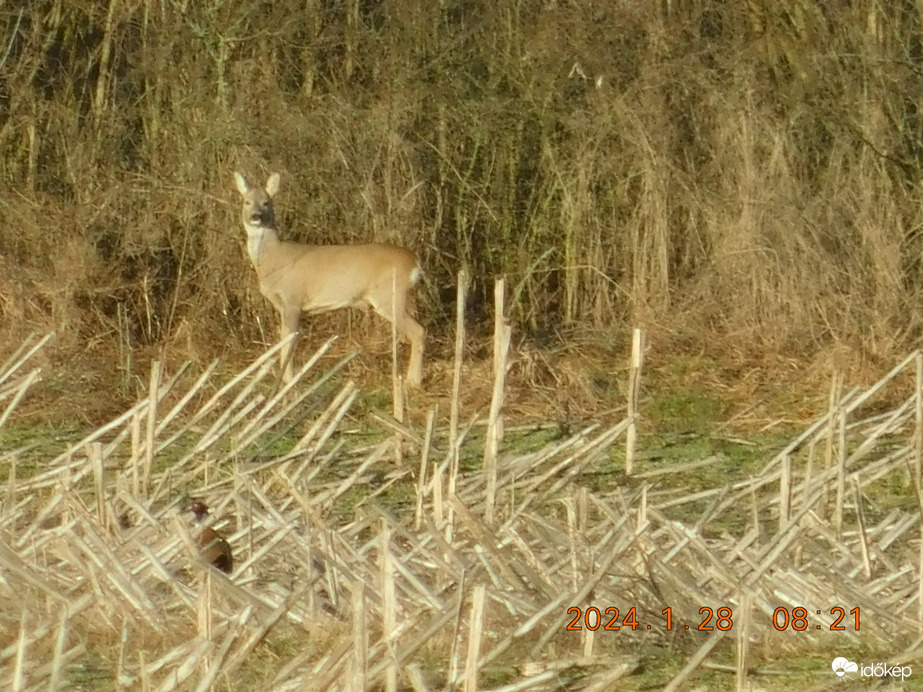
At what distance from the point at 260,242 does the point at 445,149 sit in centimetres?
132

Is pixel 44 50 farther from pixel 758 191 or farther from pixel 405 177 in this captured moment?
pixel 758 191

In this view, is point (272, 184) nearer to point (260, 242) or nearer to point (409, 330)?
point (260, 242)

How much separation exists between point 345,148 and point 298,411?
263 centimetres

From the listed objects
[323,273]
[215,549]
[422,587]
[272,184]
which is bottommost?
[323,273]

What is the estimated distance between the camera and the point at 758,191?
10180mm

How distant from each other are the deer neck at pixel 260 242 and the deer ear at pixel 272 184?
9.1 inches

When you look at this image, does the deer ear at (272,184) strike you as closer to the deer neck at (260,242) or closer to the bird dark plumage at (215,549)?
the deer neck at (260,242)

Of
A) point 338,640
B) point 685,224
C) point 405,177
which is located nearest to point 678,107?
point 685,224

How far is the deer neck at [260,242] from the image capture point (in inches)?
414

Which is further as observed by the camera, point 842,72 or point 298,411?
point 842,72

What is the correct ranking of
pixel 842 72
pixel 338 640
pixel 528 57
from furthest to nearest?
1. pixel 528 57
2. pixel 842 72
3. pixel 338 640

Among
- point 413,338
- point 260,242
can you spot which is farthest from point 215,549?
point 260,242

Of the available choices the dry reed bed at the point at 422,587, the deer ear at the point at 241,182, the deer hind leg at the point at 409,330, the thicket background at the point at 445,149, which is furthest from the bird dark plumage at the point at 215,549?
the deer ear at the point at 241,182

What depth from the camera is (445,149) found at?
429 inches
